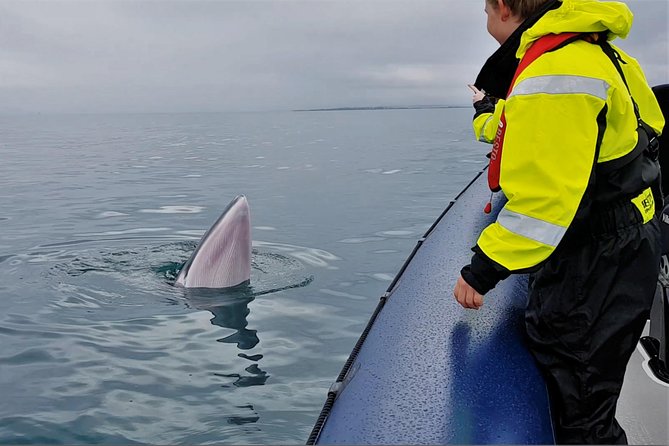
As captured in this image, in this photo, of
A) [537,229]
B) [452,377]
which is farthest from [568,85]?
[452,377]

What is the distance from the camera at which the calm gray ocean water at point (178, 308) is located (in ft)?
13.6

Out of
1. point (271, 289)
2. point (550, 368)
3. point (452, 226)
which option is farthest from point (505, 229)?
point (271, 289)

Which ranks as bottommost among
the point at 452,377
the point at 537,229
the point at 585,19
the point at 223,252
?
the point at 223,252

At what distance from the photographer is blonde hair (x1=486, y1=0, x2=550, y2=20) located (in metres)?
2.71

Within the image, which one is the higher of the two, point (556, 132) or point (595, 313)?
point (556, 132)

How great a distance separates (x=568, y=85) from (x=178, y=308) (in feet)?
14.3

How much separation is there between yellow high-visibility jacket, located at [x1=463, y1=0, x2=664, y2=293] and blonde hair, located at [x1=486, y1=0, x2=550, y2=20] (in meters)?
0.19

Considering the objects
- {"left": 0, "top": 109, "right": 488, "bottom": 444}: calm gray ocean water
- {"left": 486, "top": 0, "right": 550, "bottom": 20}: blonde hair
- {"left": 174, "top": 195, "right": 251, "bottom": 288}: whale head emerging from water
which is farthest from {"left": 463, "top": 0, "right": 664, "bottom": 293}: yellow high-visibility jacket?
{"left": 174, "top": 195, "right": 251, "bottom": 288}: whale head emerging from water

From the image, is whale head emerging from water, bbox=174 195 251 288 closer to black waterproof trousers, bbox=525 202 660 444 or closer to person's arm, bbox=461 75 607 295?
black waterproof trousers, bbox=525 202 660 444

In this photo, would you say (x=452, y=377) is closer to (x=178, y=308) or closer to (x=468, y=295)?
(x=468, y=295)

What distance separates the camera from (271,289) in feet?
21.3

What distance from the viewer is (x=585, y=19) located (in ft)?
8.10

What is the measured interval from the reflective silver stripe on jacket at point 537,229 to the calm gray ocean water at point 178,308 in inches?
79.2

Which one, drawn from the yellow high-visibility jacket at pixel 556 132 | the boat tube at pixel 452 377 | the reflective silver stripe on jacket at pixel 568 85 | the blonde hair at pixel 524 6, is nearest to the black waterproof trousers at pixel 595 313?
the boat tube at pixel 452 377
